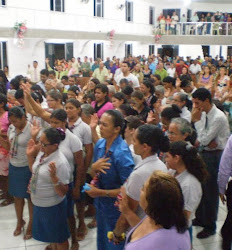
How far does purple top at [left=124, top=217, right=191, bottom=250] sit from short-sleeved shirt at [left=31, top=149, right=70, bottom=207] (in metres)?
1.37

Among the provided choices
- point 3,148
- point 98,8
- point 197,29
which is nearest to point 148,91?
point 3,148

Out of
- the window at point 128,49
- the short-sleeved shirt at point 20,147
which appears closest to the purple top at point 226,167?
the short-sleeved shirt at point 20,147

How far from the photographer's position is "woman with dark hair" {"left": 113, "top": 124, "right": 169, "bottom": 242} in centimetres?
230

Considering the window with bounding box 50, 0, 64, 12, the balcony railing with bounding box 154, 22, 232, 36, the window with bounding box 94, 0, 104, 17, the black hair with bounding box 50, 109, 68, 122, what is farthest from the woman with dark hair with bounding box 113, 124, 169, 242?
the balcony railing with bounding box 154, 22, 232, 36

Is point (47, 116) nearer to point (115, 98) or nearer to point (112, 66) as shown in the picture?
point (115, 98)

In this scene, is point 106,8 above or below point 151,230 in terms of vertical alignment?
above

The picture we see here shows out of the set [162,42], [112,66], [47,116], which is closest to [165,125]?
[47,116]

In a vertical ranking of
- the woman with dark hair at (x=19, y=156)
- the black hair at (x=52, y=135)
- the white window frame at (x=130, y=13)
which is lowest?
the woman with dark hair at (x=19, y=156)

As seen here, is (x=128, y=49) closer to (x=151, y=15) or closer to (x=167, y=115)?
(x=151, y=15)

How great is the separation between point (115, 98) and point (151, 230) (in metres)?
3.07

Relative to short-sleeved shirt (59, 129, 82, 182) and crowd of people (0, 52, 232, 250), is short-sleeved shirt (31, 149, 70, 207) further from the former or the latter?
short-sleeved shirt (59, 129, 82, 182)

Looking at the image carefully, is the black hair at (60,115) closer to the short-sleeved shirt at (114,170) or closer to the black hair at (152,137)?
the short-sleeved shirt at (114,170)

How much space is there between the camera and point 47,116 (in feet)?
13.0

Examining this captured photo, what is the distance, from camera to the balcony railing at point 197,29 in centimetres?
2258
